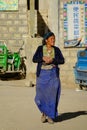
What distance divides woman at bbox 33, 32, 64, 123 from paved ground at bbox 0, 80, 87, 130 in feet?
0.95

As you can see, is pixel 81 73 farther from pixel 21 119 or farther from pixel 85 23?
pixel 21 119

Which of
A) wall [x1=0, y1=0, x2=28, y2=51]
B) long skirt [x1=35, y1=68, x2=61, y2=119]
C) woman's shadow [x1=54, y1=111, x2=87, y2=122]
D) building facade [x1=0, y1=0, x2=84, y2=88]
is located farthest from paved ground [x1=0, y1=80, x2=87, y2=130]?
wall [x1=0, y1=0, x2=28, y2=51]

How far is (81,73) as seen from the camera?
44.7ft

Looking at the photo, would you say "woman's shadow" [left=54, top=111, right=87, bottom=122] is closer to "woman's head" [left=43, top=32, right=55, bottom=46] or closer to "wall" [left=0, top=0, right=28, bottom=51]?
"woman's head" [left=43, top=32, right=55, bottom=46]

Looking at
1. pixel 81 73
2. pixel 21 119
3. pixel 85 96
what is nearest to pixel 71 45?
pixel 81 73

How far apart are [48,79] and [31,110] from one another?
1700mm

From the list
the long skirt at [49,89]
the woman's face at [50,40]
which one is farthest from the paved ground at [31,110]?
the woman's face at [50,40]

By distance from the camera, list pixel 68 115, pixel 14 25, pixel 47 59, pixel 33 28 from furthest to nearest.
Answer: pixel 14 25 → pixel 33 28 → pixel 68 115 → pixel 47 59

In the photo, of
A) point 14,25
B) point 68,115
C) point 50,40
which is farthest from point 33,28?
point 50,40

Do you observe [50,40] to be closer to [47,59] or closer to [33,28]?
[47,59]

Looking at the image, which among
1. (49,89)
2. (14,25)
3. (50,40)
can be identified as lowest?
(49,89)

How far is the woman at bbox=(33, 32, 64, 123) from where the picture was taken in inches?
336

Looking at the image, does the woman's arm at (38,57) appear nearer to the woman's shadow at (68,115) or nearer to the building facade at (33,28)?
the woman's shadow at (68,115)

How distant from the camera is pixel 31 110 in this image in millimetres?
10062
